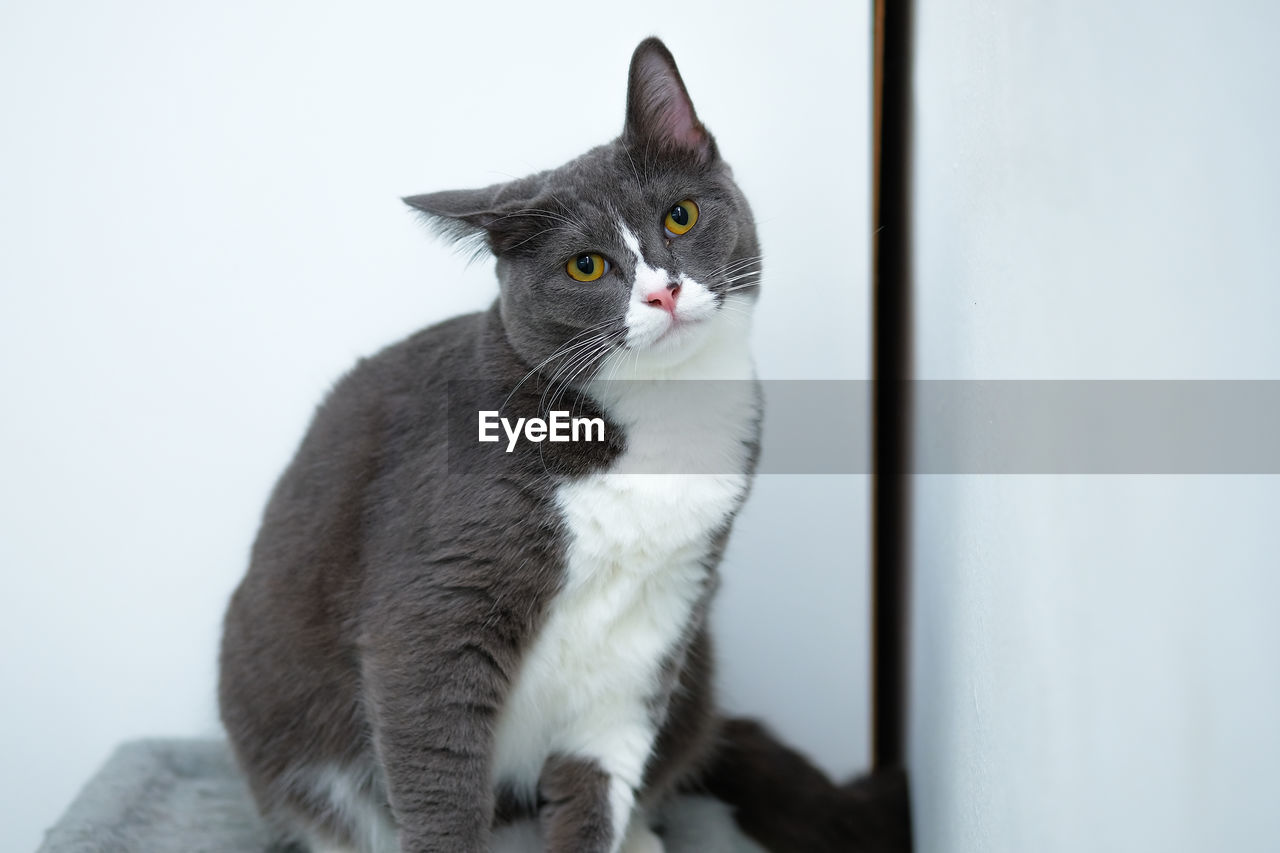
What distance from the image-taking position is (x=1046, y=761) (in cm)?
72

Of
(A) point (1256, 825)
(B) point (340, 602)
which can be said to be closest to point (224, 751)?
(B) point (340, 602)

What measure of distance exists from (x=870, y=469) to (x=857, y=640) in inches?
10.7

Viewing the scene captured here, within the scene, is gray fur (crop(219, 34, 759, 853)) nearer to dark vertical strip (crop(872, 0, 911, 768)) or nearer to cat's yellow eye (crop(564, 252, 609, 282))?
cat's yellow eye (crop(564, 252, 609, 282))

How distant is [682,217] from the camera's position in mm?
1196

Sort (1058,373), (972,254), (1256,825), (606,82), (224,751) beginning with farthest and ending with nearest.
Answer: (224,751) → (606,82) → (972,254) → (1058,373) → (1256,825)

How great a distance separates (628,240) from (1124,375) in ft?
2.19

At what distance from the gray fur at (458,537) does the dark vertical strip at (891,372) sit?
18.2 inches

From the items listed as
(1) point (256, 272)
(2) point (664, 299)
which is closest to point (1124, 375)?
(2) point (664, 299)

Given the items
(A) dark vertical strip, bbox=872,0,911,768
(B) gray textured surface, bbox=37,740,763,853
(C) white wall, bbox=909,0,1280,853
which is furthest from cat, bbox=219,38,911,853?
(A) dark vertical strip, bbox=872,0,911,768

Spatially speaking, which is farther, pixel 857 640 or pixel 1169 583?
pixel 857 640

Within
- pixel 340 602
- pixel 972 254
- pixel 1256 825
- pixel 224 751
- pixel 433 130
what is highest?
pixel 433 130

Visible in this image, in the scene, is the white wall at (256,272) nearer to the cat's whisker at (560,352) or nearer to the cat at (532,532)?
the cat at (532,532)

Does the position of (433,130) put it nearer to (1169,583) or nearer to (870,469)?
(870,469)

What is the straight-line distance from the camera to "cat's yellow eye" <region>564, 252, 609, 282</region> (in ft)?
3.85
